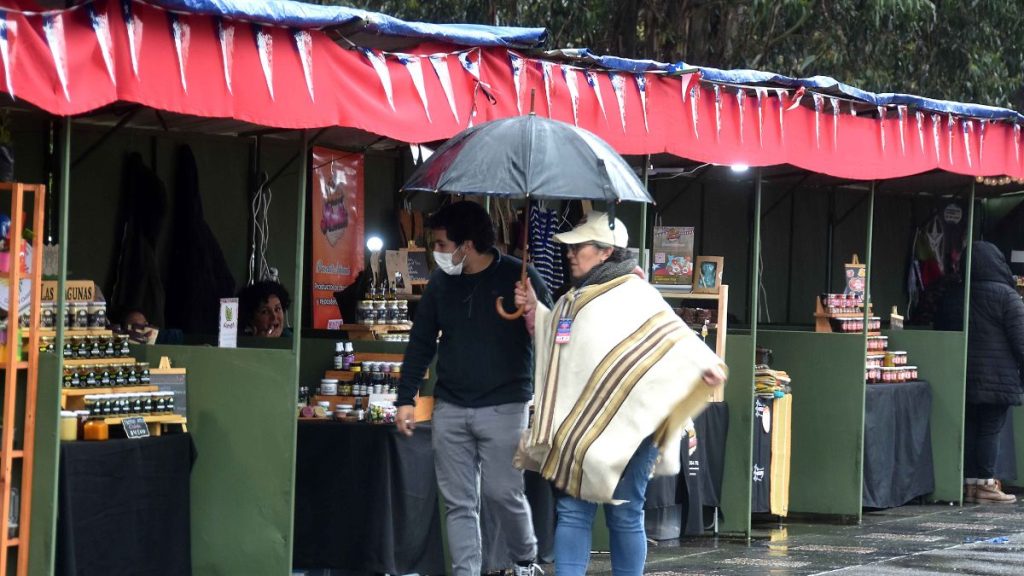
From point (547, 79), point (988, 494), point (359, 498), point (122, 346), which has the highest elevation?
point (547, 79)

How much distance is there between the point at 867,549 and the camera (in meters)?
10.1

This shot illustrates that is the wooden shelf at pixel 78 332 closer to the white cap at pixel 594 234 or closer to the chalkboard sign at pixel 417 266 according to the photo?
the white cap at pixel 594 234

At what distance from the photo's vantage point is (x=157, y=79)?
6.56 metres

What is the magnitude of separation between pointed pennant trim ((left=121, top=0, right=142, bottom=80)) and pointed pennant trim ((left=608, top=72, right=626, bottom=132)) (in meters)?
3.24

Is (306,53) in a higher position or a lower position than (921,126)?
lower

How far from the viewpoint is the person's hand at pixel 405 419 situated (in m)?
7.15

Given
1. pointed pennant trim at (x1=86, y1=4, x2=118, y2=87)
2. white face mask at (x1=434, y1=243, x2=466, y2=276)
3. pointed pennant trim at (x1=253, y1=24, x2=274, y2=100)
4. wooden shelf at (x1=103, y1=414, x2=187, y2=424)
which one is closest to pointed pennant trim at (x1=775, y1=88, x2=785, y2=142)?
white face mask at (x1=434, y1=243, x2=466, y2=276)

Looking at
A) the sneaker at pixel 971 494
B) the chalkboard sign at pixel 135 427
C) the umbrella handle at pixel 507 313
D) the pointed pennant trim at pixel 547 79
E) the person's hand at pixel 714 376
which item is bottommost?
the sneaker at pixel 971 494

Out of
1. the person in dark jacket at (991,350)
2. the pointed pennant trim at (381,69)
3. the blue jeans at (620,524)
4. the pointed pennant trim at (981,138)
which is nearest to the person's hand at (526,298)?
the blue jeans at (620,524)

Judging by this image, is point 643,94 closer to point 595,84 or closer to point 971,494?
point 595,84

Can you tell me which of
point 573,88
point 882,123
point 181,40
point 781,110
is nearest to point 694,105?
point 781,110

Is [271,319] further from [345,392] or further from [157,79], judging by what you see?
[157,79]

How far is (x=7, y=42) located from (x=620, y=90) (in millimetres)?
3967

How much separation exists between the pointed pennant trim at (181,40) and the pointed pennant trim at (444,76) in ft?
5.19
